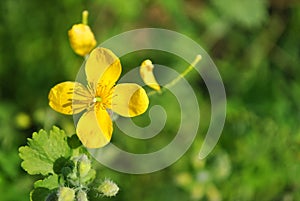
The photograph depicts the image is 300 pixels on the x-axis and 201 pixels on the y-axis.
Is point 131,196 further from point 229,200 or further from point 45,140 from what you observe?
point 45,140

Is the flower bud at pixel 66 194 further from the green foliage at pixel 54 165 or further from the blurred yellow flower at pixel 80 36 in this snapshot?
the blurred yellow flower at pixel 80 36

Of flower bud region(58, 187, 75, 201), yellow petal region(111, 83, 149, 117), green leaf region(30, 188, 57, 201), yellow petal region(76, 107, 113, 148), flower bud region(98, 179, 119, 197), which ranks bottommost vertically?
green leaf region(30, 188, 57, 201)

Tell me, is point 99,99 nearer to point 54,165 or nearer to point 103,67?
point 103,67

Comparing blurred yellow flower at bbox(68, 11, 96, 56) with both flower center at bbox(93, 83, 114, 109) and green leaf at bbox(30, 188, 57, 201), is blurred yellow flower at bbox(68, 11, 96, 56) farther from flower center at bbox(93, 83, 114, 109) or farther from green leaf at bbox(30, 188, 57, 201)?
green leaf at bbox(30, 188, 57, 201)

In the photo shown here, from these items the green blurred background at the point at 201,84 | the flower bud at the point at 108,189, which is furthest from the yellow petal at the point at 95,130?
the green blurred background at the point at 201,84

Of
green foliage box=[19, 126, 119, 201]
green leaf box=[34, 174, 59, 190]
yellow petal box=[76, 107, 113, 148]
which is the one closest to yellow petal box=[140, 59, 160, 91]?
yellow petal box=[76, 107, 113, 148]

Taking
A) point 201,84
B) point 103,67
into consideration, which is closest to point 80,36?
point 103,67
